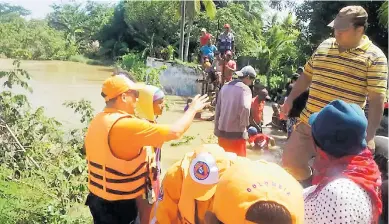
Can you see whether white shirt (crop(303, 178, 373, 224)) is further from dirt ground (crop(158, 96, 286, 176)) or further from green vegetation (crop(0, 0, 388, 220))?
dirt ground (crop(158, 96, 286, 176))

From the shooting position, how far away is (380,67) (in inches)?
105

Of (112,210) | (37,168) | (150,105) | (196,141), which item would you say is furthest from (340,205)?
(196,141)

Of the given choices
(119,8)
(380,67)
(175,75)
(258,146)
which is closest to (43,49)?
(119,8)

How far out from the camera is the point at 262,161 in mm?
1531

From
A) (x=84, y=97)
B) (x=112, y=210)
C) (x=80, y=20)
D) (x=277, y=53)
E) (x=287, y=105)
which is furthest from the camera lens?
(x=80, y=20)

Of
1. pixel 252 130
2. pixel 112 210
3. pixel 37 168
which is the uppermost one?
pixel 112 210

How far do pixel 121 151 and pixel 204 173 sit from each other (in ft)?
3.96

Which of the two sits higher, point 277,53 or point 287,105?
point 287,105

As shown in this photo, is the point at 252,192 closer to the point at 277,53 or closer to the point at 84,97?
the point at 84,97

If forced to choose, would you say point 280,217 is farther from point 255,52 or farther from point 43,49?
point 43,49

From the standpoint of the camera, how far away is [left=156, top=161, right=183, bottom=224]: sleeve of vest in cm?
179

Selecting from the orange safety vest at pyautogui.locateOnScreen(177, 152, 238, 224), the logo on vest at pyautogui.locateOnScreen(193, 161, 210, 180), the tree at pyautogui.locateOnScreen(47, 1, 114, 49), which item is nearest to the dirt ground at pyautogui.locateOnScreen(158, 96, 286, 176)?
the orange safety vest at pyautogui.locateOnScreen(177, 152, 238, 224)

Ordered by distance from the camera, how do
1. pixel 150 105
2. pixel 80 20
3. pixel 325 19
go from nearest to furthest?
1. pixel 150 105
2. pixel 325 19
3. pixel 80 20

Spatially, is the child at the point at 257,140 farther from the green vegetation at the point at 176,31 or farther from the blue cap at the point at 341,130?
the blue cap at the point at 341,130
